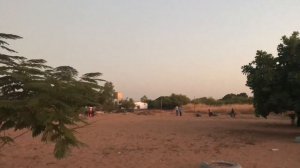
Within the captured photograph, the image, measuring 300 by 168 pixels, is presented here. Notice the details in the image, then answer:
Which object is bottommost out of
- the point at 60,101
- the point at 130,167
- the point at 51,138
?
the point at 130,167

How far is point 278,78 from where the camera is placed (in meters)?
22.2

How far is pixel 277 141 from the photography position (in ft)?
63.5

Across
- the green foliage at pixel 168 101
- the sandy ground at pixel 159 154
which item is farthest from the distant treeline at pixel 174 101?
the sandy ground at pixel 159 154

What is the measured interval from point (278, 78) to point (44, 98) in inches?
750

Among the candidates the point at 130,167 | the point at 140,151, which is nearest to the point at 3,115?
the point at 130,167

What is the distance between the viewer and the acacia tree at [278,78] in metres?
21.3

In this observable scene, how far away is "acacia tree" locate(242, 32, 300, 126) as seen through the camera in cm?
2134

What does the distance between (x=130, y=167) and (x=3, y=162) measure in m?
4.23

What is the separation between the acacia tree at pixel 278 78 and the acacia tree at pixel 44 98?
55.0ft

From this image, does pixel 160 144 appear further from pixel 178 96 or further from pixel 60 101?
pixel 178 96

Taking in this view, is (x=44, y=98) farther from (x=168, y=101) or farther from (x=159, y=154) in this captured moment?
(x=168, y=101)

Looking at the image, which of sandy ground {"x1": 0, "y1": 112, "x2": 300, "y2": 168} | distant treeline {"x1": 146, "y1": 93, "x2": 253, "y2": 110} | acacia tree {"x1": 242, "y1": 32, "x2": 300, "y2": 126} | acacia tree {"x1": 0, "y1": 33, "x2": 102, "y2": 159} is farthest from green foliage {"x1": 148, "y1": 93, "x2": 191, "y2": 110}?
acacia tree {"x1": 0, "y1": 33, "x2": 102, "y2": 159}

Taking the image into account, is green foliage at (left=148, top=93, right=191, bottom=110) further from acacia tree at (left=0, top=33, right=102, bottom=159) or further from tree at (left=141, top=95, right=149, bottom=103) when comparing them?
acacia tree at (left=0, top=33, right=102, bottom=159)

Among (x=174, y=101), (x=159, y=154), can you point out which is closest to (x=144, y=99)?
(x=174, y=101)
